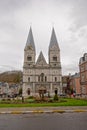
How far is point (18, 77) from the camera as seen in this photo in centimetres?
14062

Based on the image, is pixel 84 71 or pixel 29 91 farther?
pixel 29 91

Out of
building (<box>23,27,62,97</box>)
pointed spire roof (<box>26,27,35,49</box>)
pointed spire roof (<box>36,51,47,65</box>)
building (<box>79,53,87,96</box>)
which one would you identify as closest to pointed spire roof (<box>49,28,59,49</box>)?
building (<box>23,27,62,97</box>)

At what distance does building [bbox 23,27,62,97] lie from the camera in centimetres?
9969

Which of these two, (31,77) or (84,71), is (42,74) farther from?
(84,71)

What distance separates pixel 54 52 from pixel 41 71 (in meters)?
11.7

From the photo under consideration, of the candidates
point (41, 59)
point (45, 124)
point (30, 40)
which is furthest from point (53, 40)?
point (45, 124)

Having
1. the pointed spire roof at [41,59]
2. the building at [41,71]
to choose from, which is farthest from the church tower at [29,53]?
the pointed spire roof at [41,59]

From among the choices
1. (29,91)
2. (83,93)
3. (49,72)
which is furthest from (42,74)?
(83,93)

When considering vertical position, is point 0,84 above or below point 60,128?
above

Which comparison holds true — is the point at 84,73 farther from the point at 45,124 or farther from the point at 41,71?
the point at 45,124

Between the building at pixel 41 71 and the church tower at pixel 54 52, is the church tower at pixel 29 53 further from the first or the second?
the church tower at pixel 54 52

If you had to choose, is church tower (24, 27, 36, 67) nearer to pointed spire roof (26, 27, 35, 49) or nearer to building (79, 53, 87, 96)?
pointed spire roof (26, 27, 35, 49)

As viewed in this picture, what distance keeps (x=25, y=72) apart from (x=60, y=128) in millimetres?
88822

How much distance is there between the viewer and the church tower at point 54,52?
339ft
